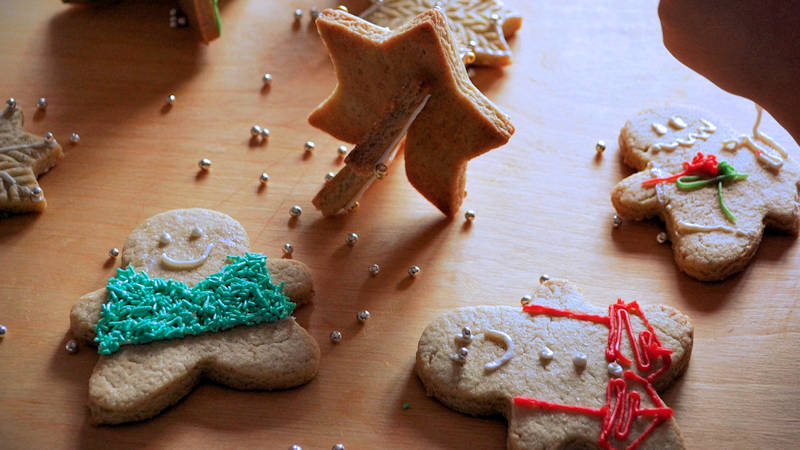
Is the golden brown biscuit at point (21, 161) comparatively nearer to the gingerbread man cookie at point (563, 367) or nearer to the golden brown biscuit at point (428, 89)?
the golden brown biscuit at point (428, 89)

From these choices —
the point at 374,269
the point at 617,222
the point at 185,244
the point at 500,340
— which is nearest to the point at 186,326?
the point at 185,244

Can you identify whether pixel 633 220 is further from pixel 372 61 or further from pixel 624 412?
pixel 372 61

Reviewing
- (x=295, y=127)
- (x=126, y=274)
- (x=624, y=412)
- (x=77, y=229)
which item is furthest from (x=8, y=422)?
(x=624, y=412)

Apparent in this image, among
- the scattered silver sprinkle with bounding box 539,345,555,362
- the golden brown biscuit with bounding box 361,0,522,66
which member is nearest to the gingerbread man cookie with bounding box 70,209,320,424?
the scattered silver sprinkle with bounding box 539,345,555,362

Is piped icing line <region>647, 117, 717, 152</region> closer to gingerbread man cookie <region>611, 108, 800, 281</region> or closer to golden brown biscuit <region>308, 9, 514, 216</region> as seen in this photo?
gingerbread man cookie <region>611, 108, 800, 281</region>

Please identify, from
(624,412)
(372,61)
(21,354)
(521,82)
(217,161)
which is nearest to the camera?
(624,412)

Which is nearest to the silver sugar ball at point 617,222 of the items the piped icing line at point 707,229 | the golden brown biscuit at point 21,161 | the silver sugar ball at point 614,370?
the piped icing line at point 707,229
